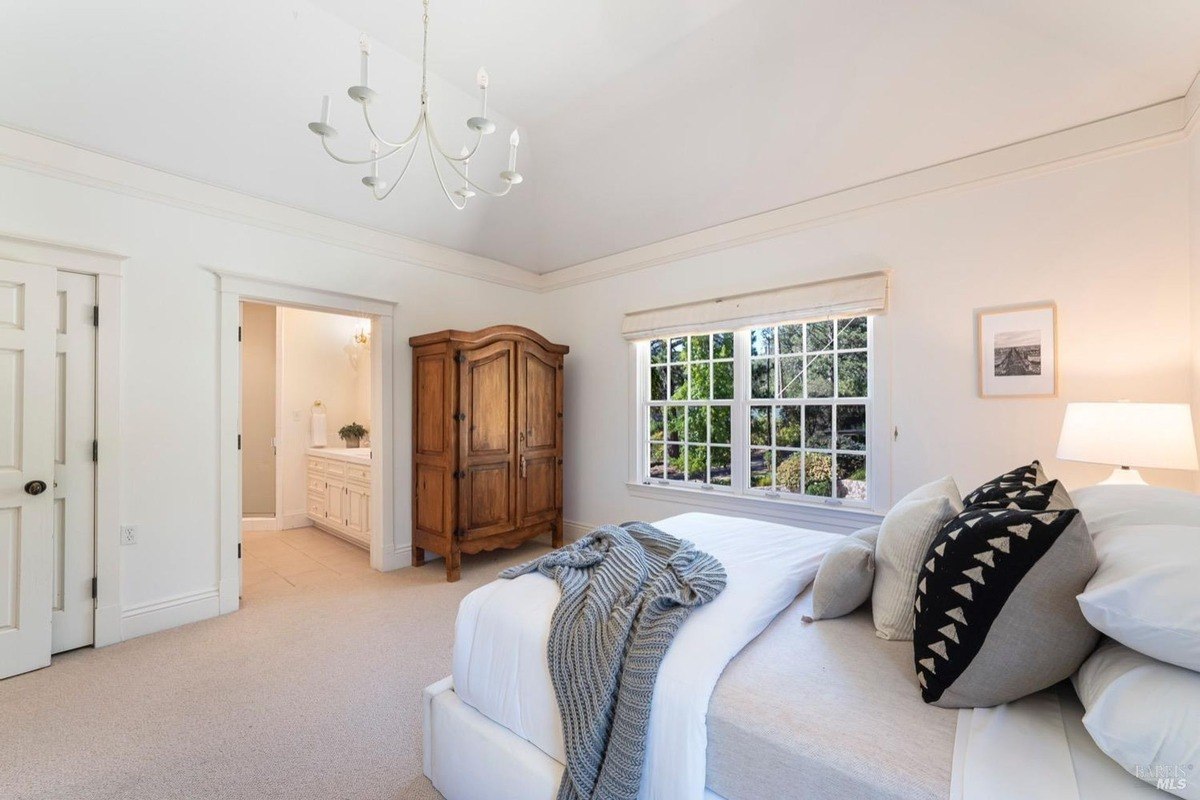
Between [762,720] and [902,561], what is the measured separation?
63cm

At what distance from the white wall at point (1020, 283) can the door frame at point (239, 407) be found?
2.87 m

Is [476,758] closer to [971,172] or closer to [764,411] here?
[764,411]

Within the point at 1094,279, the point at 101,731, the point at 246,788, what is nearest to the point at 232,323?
the point at 101,731

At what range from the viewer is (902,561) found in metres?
1.36

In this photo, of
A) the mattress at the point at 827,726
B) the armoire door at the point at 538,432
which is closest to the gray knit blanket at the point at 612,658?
the mattress at the point at 827,726

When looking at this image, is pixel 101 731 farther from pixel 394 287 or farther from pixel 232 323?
pixel 394 287

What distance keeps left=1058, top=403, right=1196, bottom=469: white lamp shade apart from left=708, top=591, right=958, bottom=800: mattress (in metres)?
1.50

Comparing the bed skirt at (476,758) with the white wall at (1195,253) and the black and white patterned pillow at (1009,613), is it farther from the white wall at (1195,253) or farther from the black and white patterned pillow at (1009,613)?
the white wall at (1195,253)

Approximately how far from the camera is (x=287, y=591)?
11.3 ft

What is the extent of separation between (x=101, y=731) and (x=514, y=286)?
3943 millimetres

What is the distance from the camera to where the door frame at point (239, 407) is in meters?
3.10

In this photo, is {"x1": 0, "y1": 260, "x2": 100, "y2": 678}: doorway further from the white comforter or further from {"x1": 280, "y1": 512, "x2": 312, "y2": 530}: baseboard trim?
{"x1": 280, "y1": 512, "x2": 312, "y2": 530}: baseboard trim

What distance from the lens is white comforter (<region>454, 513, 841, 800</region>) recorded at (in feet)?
3.69

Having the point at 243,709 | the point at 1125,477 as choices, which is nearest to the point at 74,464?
the point at 243,709
